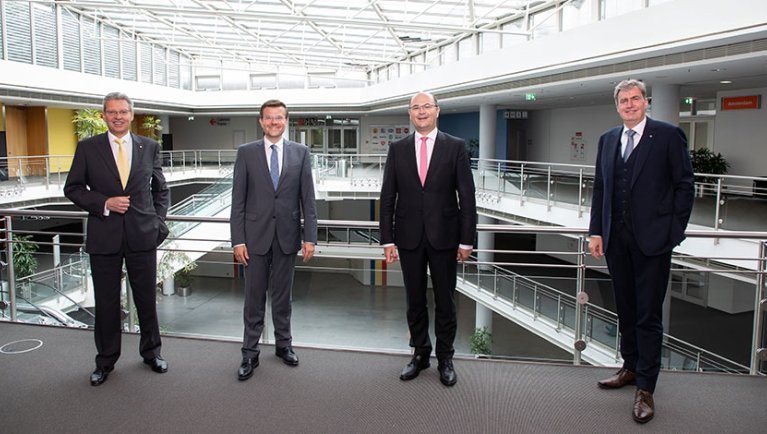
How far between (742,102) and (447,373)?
588 inches

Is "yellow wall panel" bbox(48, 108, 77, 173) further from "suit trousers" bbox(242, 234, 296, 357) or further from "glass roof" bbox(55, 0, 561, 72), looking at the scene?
"suit trousers" bbox(242, 234, 296, 357)

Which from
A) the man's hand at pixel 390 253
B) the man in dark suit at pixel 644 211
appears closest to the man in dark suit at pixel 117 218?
the man's hand at pixel 390 253

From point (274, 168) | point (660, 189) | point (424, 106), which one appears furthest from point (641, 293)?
point (274, 168)

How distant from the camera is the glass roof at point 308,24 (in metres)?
16.1

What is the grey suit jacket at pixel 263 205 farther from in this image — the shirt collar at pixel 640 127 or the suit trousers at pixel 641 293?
the shirt collar at pixel 640 127

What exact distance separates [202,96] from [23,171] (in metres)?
17.3

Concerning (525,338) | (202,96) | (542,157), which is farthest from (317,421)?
(202,96)

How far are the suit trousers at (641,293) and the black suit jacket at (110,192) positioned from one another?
283 centimetres

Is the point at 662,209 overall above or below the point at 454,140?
below

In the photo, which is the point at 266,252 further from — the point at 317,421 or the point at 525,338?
the point at 525,338

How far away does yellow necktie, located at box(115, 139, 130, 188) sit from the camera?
3.84m

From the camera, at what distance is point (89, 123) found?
23281 millimetres

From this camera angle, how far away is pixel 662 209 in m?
3.30

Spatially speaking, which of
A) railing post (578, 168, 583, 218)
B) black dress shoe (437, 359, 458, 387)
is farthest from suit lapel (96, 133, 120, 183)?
railing post (578, 168, 583, 218)
